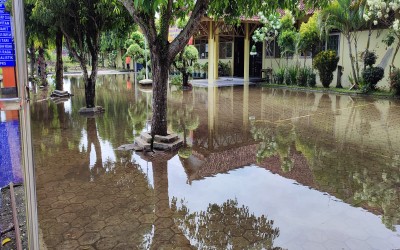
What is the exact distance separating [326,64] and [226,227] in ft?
48.9

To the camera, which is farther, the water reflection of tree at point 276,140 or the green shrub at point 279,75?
the green shrub at point 279,75

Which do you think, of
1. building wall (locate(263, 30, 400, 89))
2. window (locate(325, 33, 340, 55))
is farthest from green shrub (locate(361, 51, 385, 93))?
window (locate(325, 33, 340, 55))

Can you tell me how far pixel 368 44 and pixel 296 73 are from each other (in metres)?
4.46

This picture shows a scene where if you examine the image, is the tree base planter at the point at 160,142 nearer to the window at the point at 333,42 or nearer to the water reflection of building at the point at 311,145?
Result: the water reflection of building at the point at 311,145

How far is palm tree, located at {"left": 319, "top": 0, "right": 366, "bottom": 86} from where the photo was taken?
49.6 feet

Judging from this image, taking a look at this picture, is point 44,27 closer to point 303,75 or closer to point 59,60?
point 59,60

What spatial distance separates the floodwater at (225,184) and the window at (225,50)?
1600 cm

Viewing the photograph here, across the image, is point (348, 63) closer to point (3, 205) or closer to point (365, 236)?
point (365, 236)

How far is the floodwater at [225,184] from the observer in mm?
4047

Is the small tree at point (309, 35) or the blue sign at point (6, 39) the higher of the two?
the small tree at point (309, 35)

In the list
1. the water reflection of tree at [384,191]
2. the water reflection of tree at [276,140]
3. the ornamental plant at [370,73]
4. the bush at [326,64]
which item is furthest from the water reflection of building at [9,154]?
the bush at [326,64]

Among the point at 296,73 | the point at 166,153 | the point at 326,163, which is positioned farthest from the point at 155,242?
the point at 296,73

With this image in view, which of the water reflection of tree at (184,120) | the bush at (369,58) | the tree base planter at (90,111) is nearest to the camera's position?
the water reflection of tree at (184,120)

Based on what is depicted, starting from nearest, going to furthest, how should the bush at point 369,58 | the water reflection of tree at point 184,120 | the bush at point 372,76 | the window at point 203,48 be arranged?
the water reflection of tree at point 184,120, the bush at point 372,76, the bush at point 369,58, the window at point 203,48
